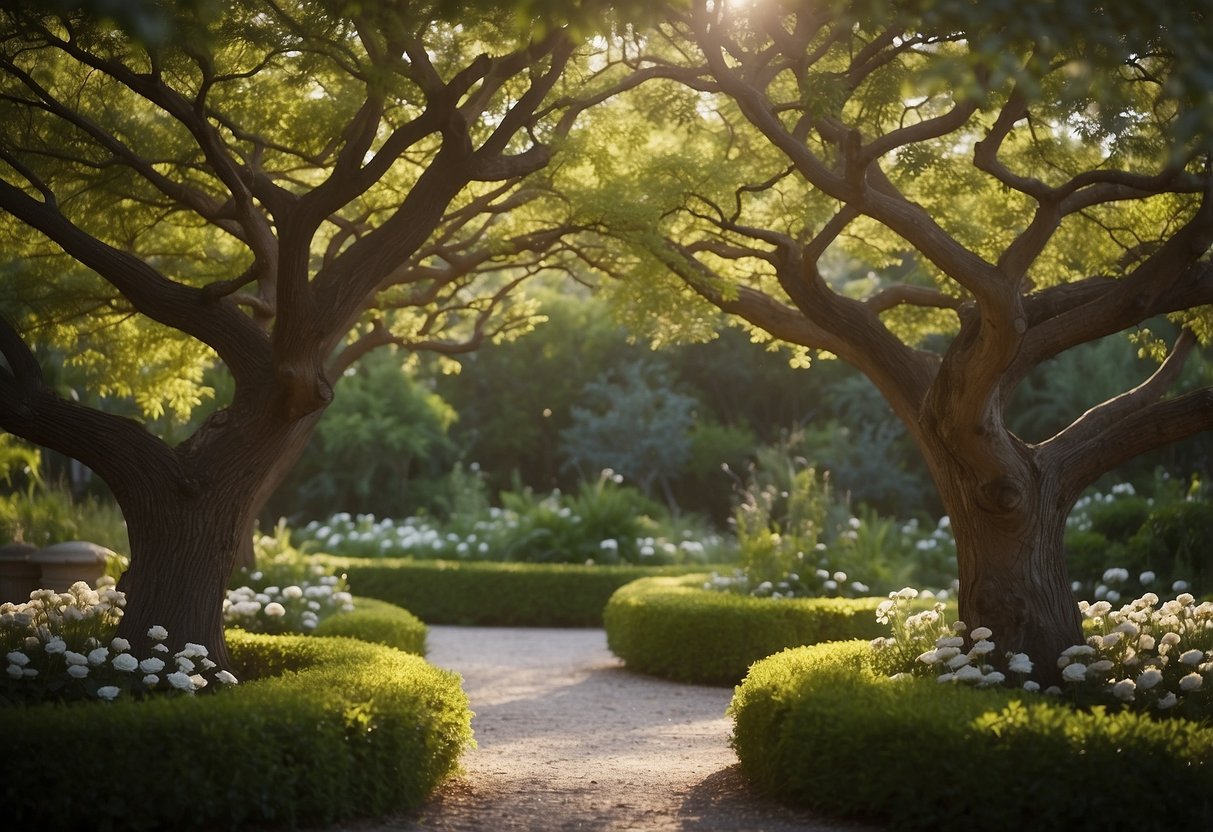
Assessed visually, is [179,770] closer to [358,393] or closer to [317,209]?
[317,209]

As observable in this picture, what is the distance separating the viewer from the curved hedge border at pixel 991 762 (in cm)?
454

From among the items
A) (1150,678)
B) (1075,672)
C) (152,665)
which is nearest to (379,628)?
(152,665)

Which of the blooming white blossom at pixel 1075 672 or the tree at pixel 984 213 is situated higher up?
the tree at pixel 984 213

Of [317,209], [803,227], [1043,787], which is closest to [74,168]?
[317,209]

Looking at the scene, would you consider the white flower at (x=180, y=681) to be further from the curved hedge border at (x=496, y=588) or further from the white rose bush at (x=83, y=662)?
the curved hedge border at (x=496, y=588)

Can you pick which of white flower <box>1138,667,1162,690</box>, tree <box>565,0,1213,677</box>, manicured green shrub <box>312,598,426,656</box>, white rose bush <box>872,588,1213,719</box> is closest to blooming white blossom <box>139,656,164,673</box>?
manicured green shrub <box>312,598,426,656</box>

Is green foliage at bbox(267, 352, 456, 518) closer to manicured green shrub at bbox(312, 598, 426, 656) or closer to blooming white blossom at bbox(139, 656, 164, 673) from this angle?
manicured green shrub at bbox(312, 598, 426, 656)

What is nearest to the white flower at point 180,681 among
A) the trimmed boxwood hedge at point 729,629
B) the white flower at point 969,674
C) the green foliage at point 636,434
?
the white flower at point 969,674

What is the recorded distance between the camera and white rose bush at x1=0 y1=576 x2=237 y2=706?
5.58m

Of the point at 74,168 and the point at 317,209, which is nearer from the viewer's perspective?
the point at 317,209

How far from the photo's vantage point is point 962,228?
26.8 feet

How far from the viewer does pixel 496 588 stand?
1471 centimetres

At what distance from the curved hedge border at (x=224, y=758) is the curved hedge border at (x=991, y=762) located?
1.74 meters

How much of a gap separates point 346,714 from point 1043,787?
2.69 metres
